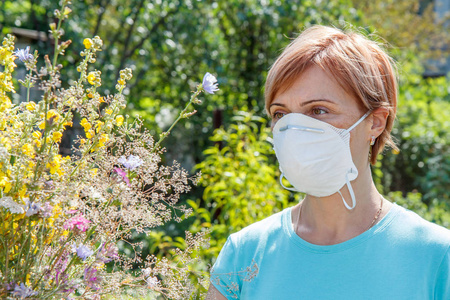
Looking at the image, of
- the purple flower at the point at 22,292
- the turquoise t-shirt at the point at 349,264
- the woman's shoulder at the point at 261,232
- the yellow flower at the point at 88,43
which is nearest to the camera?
the purple flower at the point at 22,292

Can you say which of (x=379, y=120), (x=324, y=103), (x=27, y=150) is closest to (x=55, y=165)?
(x=27, y=150)

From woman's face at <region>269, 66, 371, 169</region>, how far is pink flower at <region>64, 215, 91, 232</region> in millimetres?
853

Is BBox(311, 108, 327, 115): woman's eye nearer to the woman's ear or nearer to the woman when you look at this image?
the woman

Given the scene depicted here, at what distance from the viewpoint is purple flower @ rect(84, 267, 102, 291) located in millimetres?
985

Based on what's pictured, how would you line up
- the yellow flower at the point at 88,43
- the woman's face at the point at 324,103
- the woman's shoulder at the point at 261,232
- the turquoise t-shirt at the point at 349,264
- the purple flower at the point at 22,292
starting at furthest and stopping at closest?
the woman's shoulder at the point at 261,232 < the woman's face at the point at 324,103 < the turquoise t-shirt at the point at 349,264 < the yellow flower at the point at 88,43 < the purple flower at the point at 22,292

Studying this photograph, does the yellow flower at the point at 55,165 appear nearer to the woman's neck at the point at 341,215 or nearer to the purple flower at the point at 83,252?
the purple flower at the point at 83,252

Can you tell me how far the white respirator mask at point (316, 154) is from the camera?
165 cm

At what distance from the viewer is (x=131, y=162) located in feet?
3.35

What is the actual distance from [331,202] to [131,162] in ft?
2.91

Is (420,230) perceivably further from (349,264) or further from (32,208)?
(32,208)

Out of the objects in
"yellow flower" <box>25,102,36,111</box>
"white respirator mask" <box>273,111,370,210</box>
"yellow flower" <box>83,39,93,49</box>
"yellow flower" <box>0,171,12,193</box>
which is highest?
"yellow flower" <box>83,39,93,49</box>

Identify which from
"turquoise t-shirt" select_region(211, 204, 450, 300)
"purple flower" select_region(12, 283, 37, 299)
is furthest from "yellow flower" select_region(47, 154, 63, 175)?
"turquoise t-shirt" select_region(211, 204, 450, 300)

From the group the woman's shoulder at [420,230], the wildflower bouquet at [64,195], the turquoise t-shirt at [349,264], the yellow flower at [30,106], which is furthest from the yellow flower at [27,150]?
the woman's shoulder at [420,230]

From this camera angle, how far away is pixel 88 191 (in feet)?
3.35
